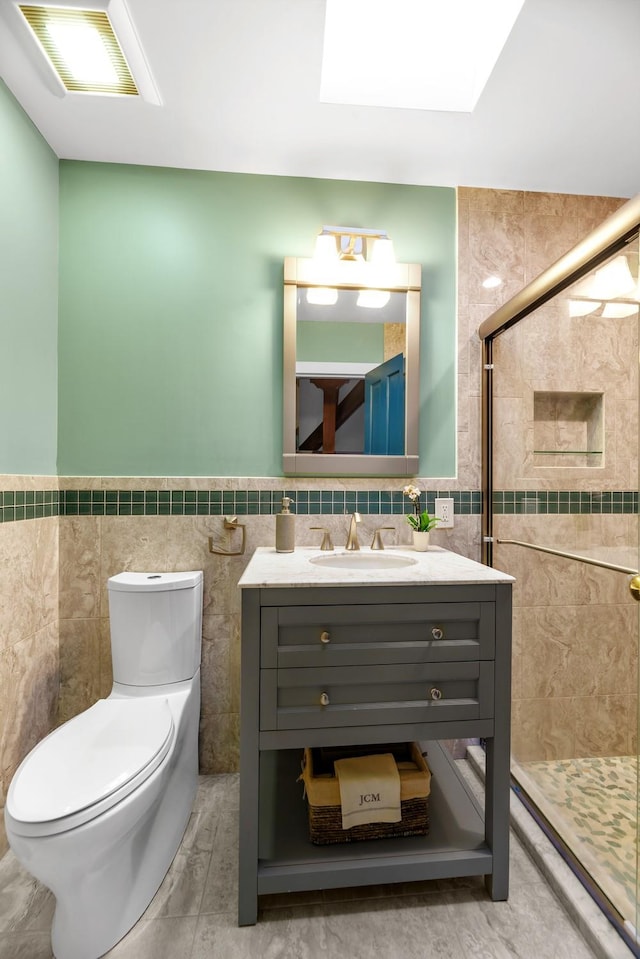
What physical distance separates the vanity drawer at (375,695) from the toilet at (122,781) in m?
0.36

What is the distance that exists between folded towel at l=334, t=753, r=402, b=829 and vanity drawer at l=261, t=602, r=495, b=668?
38 centimetres

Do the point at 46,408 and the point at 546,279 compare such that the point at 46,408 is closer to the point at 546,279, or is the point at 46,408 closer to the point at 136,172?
the point at 136,172

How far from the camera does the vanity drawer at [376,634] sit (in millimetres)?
1254

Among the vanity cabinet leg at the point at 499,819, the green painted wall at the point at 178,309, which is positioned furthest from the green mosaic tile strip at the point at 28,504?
the vanity cabinet leg at the point at 499,819

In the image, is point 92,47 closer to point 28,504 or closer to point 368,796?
point 28,504

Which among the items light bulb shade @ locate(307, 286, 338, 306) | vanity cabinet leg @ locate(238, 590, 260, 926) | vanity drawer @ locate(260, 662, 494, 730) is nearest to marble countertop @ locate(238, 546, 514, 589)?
vanity cabinet leg @ locate(238, 590, 260, 926)

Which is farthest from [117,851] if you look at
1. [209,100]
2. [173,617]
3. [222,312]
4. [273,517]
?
[209,100]

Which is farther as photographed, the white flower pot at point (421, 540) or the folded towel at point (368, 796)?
the white flower pot at point (421, 540)

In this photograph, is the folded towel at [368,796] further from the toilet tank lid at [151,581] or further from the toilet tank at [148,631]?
the toilet tank lid at [151,581]

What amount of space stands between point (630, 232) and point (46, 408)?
6.12 feet

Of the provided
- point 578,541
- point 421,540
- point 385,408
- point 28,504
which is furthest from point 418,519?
point 28,504

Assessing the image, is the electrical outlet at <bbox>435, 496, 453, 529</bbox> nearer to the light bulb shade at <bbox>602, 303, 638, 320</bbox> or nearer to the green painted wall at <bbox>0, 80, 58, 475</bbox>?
the light bulb shade at <bbox>602, 303, 638, 320</bbox>

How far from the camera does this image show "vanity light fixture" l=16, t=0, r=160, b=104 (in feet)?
4.09

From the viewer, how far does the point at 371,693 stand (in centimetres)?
128
